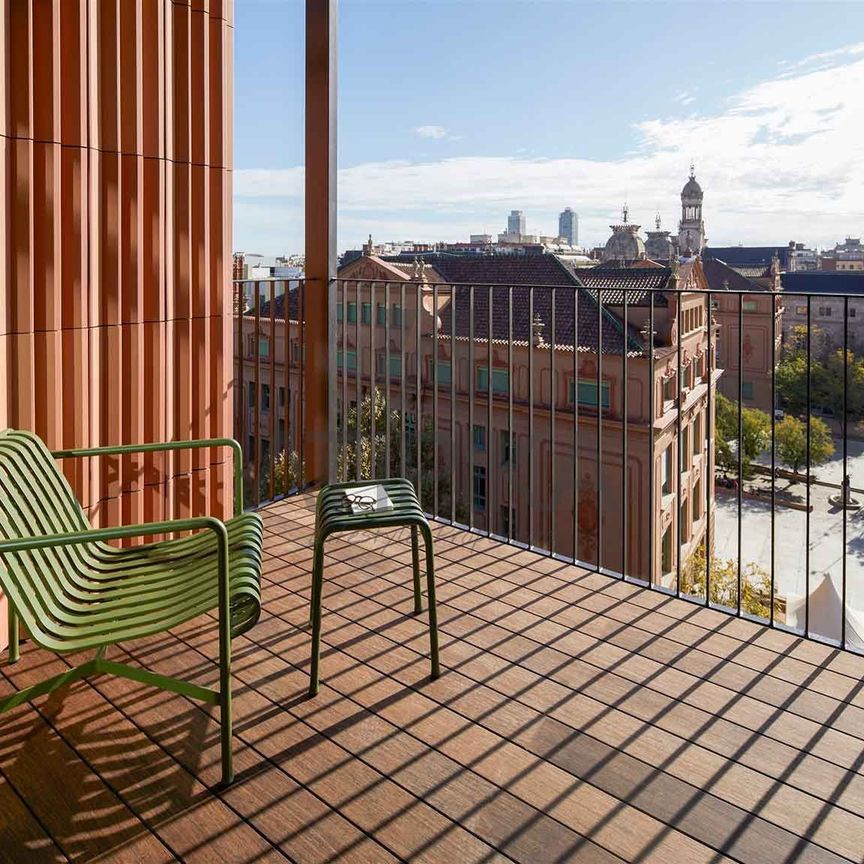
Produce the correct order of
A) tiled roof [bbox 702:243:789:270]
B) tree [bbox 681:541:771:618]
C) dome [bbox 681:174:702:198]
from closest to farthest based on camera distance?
tiled roof [bbox 702:243:789:270]
dome [bbox 681:174:702:198]
tree [bbox 681:541:771:618]

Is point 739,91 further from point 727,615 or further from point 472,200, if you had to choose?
point 727,615

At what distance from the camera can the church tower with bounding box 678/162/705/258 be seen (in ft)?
24.8

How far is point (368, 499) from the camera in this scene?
246cm

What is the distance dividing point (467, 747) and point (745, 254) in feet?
23.9

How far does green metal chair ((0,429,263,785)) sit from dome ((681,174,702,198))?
484 inches

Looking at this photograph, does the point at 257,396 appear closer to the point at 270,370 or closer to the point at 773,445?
the point at 270,370

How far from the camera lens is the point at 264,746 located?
1.92m

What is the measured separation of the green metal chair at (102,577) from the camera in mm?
1678

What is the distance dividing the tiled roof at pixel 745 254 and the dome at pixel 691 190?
4.84 m

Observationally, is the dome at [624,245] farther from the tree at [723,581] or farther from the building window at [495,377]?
the tree at [723,581]

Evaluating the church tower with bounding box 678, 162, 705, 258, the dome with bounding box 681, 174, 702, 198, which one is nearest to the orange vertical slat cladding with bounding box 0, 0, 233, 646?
the church tower with bounding box 678, 162, 705, 258

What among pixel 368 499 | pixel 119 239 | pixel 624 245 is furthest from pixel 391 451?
pixel 368 499

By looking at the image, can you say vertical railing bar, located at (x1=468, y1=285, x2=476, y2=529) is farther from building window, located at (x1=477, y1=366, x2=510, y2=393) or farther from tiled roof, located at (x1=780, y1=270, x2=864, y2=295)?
tiled roof, located at (x1=780, y1=270, x2=864, y2=295)

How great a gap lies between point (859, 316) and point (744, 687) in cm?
114
